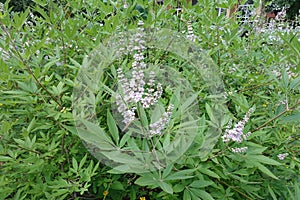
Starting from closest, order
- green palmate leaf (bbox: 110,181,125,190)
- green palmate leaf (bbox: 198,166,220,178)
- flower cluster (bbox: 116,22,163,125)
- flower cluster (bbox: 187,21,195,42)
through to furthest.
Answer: flower cluster (bbox: 116,22,163,125) → green palmate leaf (bbox: 198,166,220,178) → green palmate leaf (bbox: 110,181,125,190) → flower cluster (bbox: 187,21,195,42)

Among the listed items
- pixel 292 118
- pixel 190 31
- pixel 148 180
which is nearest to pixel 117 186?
pixel 148 180

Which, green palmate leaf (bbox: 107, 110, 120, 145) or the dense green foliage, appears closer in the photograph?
green palmate leaf (bbox: 107, 110, 120, 145)

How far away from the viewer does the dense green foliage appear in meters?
0.95

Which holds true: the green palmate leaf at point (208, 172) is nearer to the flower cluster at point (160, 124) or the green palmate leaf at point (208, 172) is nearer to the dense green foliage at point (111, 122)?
the dense green foliage at point (111, 122)

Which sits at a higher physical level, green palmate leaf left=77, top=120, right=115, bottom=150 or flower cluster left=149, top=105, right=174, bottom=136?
flower cluster left=149, top=105, right=174, bottom=136

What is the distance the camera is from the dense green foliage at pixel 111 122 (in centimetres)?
95

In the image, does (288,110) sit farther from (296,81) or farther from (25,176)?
(25,176)

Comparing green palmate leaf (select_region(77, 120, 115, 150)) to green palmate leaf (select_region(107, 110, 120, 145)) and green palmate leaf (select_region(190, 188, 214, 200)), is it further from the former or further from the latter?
green palmate leaf (select_region(190, 188, 214, 200))

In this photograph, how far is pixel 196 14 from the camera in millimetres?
1413

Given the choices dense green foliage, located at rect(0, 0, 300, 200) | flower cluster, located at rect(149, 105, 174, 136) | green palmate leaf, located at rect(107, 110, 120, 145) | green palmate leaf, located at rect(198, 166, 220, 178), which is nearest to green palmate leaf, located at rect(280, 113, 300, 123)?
dense green foliage, located at rect(0, 0, 300, 200)

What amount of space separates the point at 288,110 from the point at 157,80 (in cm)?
43

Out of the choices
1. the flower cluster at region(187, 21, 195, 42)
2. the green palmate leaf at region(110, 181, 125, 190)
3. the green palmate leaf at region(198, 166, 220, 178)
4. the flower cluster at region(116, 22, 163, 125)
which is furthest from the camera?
the flower cluster at region(187, 21, 195, 42)

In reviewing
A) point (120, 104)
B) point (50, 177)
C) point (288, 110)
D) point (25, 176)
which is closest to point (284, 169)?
point (288, 110)

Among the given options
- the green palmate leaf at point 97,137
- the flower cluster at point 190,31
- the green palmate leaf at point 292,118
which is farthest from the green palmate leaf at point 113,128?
the flower cluster at point 190,31
